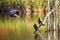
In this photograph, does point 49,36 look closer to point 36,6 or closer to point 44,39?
point 44,39

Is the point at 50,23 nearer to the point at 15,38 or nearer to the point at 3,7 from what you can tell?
the point at 15,38

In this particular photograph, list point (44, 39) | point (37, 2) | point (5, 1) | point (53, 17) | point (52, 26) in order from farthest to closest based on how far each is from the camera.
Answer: point (5, 1)
point (37, 2)
point (53, 17)
point (52, 26)
point (44, 39)

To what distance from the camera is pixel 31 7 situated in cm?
2228

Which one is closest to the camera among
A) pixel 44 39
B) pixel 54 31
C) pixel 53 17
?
pixel 44 39

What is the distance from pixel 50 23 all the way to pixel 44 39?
103 inches

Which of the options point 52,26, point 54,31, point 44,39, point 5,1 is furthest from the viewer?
point 5,1

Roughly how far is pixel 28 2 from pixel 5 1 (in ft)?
6.93

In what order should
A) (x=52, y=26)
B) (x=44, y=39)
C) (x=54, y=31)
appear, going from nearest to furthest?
1. (x=44, y=39)
2. (x=54, y=31)
3. (x=52, y=26)

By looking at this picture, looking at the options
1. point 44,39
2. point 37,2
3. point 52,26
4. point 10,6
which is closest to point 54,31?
point 52,26

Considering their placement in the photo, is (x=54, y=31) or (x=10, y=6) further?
(x=10, y=6)

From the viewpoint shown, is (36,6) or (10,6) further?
(10,6)

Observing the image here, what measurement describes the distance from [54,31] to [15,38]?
5.96ft

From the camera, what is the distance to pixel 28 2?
22453mm

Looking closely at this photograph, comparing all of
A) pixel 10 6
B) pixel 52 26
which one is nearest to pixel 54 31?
pixel 52 26
